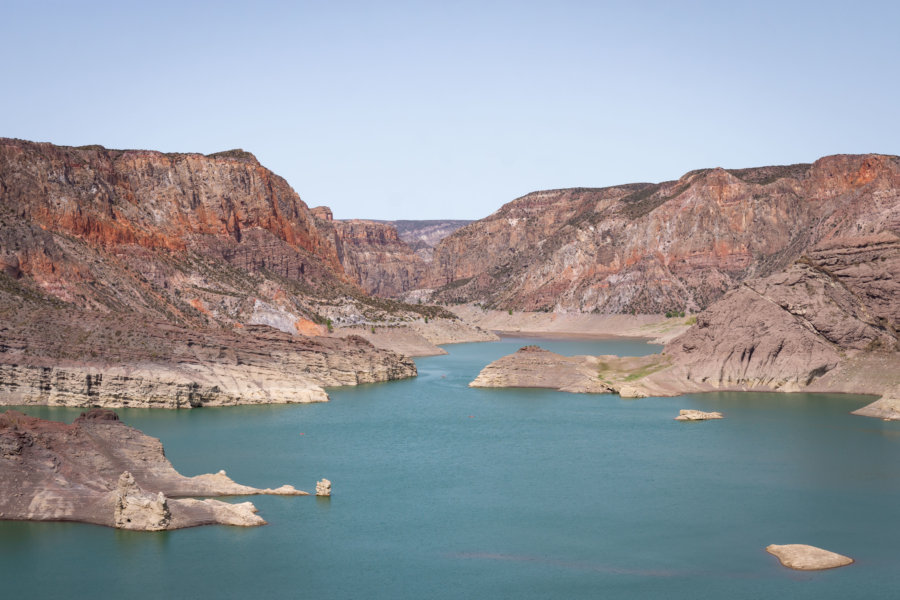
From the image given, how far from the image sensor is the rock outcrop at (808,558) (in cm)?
4403

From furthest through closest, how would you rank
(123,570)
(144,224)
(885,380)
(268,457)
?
(144,224), (885,380), (268,457), (123,570)

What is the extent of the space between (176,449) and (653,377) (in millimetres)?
52886

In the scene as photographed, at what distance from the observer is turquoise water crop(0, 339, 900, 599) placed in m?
42.3

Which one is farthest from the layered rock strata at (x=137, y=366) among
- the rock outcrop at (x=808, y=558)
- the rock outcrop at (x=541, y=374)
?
the rock outcrop at (x=808, y=558)

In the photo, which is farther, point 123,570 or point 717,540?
point 717,540

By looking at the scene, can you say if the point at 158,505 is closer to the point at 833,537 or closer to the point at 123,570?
the point at 123,570

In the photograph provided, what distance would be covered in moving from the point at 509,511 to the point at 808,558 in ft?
51.8

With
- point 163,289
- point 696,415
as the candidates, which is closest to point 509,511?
point 696,415

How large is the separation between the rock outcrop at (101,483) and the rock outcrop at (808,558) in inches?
956

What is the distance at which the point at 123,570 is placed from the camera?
1689 inches

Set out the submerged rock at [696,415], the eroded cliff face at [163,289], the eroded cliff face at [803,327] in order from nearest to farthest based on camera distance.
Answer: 1. the submerged rock at [696,415]
2. the eroded cliff face at [163,289]
3. the eroded cliff face at [803,327]

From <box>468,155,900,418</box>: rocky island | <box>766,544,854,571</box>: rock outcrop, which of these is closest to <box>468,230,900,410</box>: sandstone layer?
<box>468,155,900,418</box>: rocky island

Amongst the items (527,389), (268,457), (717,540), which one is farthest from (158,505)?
(527,389)

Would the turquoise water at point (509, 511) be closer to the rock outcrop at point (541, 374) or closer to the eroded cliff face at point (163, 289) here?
the eroded cliff face at point (163, 289)
